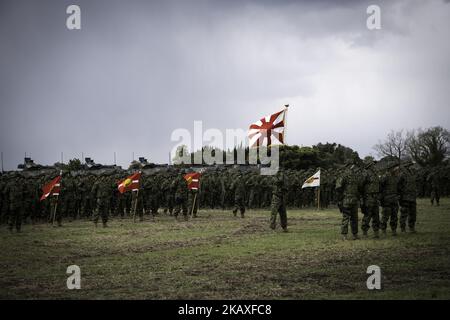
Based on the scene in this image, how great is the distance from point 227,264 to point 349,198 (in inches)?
203

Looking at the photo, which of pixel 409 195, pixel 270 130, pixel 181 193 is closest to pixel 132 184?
pixel 181 193

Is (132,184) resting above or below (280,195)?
above

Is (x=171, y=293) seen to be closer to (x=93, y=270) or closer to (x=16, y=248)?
(x=93, y=270)

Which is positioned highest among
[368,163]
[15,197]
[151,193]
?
[368,163]

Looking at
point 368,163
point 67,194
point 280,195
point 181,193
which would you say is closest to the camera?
point 368,163

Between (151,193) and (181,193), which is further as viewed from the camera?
(151,193)

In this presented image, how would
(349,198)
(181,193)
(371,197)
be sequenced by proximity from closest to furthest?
(349,198) → (371,197) → (181,193)

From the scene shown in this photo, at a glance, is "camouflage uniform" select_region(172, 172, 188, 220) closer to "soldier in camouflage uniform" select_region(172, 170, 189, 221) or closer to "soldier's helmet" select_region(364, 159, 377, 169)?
"soldier in camouflage uniform" select_region(172, 170, 189, 221)

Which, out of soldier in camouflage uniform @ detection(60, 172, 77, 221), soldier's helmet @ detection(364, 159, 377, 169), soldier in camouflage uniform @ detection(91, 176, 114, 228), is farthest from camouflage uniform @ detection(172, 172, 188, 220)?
soldier's helmet @ detection(364, 159, 377, 169)

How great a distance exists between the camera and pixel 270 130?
20469 millimetres

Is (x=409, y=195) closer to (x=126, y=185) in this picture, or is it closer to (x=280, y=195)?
(x=280, y=195)
